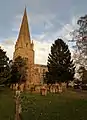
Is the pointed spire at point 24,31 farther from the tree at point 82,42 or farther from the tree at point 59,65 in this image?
the tree at point 82,42

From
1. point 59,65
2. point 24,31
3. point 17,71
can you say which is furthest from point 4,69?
point 24,31

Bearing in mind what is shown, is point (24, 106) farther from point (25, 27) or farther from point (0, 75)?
point (25, 27)

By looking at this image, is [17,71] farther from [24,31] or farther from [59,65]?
[24,31]

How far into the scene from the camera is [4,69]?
142 feet

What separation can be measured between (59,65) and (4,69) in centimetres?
1438

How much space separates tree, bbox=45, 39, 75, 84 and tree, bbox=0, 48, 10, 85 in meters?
12.3

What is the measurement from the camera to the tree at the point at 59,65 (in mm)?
52544

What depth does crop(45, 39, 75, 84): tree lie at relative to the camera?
5254 cm

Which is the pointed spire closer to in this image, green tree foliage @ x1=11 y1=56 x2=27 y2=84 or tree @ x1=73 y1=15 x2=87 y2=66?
green tree foliage @ x1=11 y1=56 x2=27 y2=84

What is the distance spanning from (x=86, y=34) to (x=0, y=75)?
18.9 meters

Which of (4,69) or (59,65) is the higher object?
(59,65)

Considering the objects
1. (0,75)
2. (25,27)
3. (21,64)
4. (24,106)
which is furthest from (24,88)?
(25,27)

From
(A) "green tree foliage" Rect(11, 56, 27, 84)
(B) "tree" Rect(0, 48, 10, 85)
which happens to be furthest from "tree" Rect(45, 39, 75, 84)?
(B) "tree" Rect(0, 48, 10, 85)

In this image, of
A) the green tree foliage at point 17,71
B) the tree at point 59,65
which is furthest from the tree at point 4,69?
the tree at point 59,65
